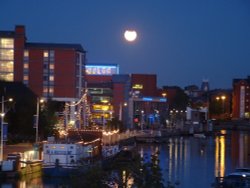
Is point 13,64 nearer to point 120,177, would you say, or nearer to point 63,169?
point 63,169

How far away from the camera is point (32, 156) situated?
31.1m

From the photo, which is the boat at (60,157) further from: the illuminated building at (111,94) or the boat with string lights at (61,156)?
the illuminated building at (111,94)

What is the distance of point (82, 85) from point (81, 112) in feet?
36.1

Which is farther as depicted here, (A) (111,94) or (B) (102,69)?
(B) (102,69)

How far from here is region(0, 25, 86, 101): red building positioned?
65625 mm

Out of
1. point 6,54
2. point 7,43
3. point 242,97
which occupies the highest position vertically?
point 7,43

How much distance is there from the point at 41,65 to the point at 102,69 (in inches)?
1376

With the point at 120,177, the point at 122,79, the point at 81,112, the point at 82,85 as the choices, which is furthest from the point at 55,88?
the point at 120,177

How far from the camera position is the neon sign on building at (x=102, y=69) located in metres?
99.1

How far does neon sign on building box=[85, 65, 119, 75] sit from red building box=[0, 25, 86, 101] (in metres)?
32.0

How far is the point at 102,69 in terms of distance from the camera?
101 metres

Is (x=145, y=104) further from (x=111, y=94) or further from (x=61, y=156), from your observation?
(x=61, y=156)

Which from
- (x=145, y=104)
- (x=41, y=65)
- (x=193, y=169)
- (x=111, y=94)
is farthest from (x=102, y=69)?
(x=193, y=169)

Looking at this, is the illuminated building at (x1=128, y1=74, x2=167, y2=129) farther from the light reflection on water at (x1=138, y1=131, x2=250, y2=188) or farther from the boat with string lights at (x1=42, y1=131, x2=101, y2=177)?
the boat with string lights at (x1=42, y1=131, x2=101, y2=177)
